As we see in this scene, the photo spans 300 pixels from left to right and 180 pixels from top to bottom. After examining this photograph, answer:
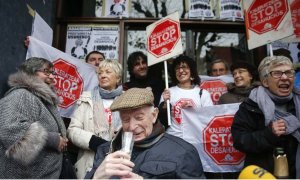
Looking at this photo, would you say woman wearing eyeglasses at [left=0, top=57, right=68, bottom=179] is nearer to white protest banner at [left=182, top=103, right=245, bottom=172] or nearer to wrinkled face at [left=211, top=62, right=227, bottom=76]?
white protest banner at [left=182, top=103, right=245, bottom=172]

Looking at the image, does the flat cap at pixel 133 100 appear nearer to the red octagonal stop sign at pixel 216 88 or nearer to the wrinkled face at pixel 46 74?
the wrinkled face at pixel 46 74

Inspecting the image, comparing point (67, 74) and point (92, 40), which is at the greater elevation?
point (92, 40)

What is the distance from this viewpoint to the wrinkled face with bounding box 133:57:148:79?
454cm

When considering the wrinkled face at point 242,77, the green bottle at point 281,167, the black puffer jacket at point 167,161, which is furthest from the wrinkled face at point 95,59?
the green bottle at point 281,167

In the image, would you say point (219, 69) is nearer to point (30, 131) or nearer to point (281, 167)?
point (281, 167)

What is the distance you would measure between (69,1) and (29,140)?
4.42 meters

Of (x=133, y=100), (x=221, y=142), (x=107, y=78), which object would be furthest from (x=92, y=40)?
(x=133, y=100)

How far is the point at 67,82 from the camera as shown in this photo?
4.57m

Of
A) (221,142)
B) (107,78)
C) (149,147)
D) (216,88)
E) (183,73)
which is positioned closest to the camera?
(149,147)

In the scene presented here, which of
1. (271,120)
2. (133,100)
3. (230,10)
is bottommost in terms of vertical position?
(271,120)

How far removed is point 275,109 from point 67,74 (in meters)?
3.05

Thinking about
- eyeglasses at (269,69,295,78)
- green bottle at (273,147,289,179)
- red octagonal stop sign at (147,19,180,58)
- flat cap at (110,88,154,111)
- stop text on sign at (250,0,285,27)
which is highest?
stop text on sign at (250,0,285,27)

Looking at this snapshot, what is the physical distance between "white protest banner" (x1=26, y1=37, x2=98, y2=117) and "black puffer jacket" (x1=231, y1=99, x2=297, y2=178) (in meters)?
2.56

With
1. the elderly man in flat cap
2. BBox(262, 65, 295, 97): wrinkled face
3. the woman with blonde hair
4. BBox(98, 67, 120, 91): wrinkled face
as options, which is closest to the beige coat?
the woman with blonde hair
